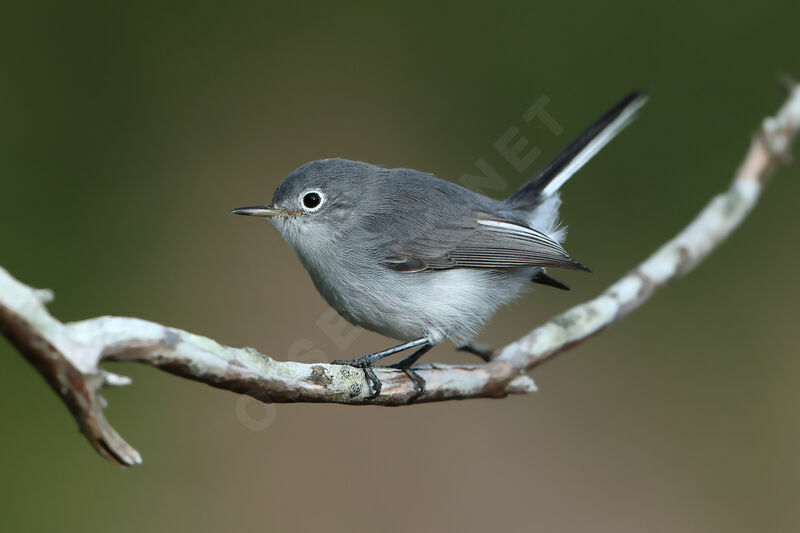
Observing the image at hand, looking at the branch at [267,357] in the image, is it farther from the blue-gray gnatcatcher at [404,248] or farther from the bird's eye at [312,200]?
the bird's eye at [312,200]

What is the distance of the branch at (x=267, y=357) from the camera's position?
3.79ft

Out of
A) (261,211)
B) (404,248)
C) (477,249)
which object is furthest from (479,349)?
(261,211)

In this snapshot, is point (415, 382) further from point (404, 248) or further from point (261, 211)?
point (261, 211)

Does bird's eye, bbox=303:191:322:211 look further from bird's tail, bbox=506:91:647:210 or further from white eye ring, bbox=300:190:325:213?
bird's tail, bbox=506:91:647:210

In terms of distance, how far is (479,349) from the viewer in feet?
7.86

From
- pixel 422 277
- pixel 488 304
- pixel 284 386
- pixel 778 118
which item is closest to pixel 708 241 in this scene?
pixel 778 118

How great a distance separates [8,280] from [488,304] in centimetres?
151

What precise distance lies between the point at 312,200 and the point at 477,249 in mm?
552

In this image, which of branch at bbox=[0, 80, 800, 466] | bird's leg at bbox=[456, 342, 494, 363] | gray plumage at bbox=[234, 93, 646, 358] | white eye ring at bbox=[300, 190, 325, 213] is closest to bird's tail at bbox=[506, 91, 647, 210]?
gray plumage at bbox=[234, 93, 646, 358]

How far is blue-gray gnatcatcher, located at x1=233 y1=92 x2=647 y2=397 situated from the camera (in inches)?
84.0

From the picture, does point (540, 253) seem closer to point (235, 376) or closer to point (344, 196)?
point (344, 196)

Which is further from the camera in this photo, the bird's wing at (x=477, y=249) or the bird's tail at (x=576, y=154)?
the bird's tail at (x=576, y=154)

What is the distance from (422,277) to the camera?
2.19 m

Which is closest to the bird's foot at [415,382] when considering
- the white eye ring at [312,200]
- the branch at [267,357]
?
the branch at [267,357]
